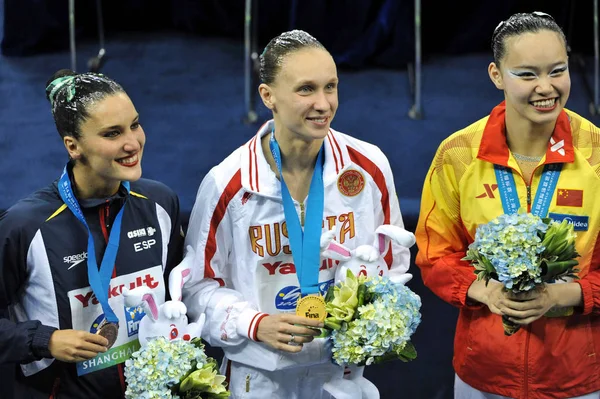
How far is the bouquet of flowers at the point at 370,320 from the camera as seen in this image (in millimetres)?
3324

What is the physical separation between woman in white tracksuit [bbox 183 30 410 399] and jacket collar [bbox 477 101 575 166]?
0.38 metres

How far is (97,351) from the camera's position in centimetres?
333

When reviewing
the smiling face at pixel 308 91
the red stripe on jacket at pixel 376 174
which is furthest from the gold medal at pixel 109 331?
the red stripe on jacket at pixel 376 174

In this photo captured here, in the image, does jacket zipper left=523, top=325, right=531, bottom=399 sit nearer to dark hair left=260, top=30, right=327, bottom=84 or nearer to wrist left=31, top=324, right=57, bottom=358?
dark hair left=260, top=30, right=327, bottom=84

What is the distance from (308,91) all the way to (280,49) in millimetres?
185

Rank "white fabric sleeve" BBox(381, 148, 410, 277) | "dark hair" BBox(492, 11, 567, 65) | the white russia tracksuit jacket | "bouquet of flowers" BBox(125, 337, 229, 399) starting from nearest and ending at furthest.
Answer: "bouquet of flowers" BBox(125, 337, 229, 399)
"dark hair" BBox(492, 11, 567, 65)
the white russia tracksuit jacket
"white fabric sleeve" BBox(381, 148, 410, 277)

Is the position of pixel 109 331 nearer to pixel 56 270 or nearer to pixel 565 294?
pixel 56 270

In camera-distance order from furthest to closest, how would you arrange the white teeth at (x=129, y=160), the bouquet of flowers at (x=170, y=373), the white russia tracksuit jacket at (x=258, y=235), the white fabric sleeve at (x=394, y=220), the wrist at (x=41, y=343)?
1. the white fabric sleeve at (x=394, y=220)
2. the white russia tracksuit jacket at (x=258, y=235)
3. the white teeth at (x=129, y=160)
4. the wrist at (x=41, y=343)
5. the bouquet of flowers at (x=170, y=373)

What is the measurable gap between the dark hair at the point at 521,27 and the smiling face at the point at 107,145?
129 cm

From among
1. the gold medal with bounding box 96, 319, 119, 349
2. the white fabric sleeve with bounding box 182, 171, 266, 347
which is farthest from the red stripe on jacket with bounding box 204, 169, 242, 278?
the gold medal with bounding box 96, 319, 119, 349

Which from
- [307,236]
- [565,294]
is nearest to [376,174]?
[307,236]

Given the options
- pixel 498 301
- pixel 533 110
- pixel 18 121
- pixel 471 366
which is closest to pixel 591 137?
pixel 533 110

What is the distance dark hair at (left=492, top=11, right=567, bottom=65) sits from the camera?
11.6ft

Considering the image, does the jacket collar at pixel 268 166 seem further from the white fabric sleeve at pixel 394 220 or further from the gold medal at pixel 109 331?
the gold medal at pixel 109 331
